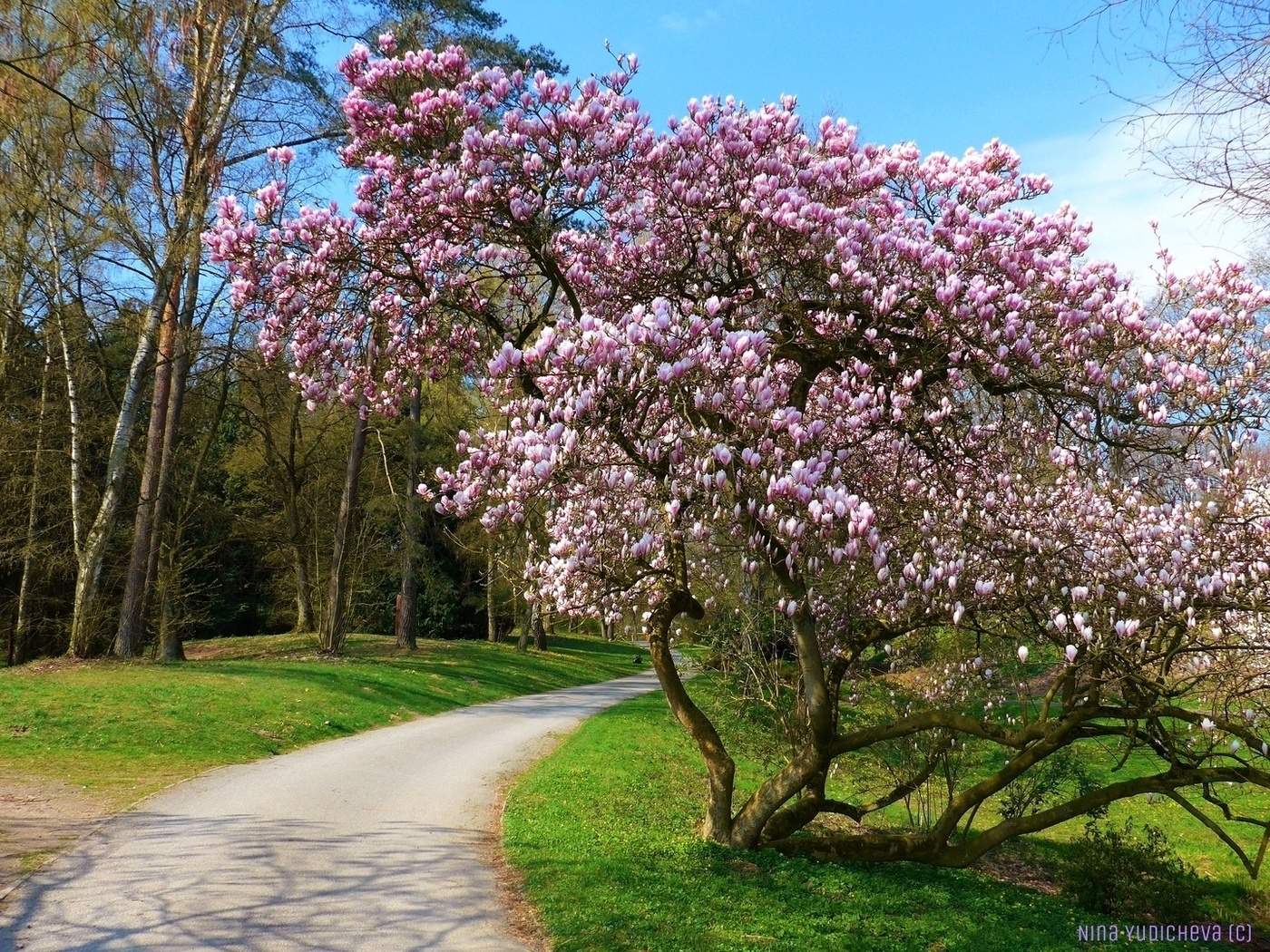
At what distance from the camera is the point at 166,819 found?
8.27m

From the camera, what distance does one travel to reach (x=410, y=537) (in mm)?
24719

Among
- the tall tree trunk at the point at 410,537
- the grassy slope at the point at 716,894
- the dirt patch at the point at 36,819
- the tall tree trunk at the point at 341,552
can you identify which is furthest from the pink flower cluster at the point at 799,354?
the tall tree trunk at the point at 410,537

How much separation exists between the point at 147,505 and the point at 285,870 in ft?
41.3

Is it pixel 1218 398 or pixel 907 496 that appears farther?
pixel 907 496

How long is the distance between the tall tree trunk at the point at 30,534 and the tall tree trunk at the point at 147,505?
319 centimetres

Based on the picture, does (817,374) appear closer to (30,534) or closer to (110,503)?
(110,503)

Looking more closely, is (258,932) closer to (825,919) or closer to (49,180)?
(825,919)

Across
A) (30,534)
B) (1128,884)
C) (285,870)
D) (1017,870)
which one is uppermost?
(30,534)

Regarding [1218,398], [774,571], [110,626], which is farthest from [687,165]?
[110,626]

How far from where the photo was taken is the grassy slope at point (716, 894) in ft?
21.1

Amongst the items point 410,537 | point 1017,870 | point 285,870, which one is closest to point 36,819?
point 285,870

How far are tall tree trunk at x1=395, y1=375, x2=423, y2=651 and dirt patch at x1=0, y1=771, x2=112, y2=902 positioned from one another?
47.9 feet

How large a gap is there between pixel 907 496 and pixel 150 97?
54.3 ft

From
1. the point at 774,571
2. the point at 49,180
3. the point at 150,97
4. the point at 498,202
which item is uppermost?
the point at 150,97
